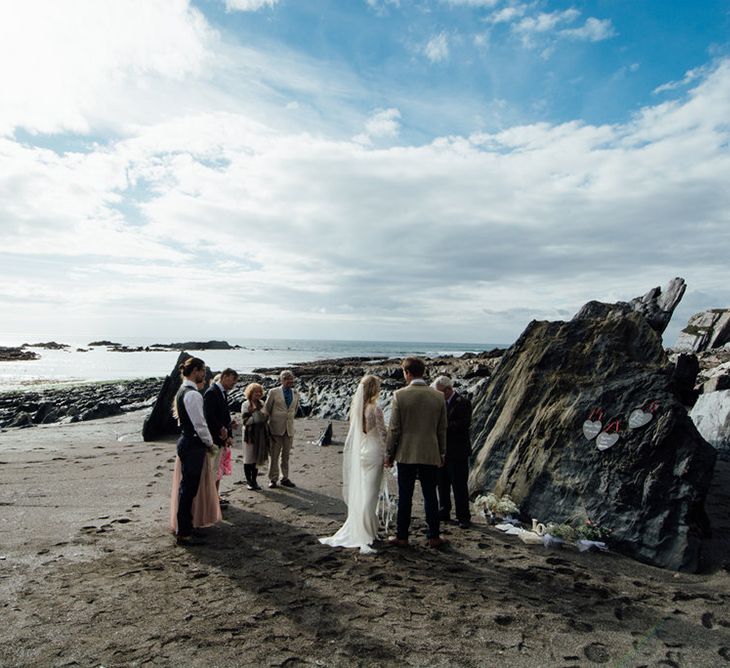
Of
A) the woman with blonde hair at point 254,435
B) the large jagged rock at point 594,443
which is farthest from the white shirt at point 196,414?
the large jagged rock at point 594,443

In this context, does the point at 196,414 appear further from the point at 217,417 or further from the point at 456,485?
the point at 456,485

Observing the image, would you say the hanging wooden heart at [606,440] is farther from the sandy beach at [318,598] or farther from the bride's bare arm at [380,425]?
the bride's bare arm at [380,425]

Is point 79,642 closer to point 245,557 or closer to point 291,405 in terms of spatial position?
point 245,557

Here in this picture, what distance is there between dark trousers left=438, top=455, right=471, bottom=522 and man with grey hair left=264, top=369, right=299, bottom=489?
10.3 ft

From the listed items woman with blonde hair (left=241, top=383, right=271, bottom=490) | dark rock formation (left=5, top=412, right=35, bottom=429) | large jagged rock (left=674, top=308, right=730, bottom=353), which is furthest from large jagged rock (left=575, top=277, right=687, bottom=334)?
large jagged rock (left=674, top=308, right=730, bottom=353)

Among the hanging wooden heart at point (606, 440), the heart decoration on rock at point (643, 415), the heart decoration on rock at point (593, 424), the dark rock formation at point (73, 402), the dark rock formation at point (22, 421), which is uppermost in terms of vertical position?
the heart decoration on rock at point (643, 415)

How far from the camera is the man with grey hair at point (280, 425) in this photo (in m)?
9.74

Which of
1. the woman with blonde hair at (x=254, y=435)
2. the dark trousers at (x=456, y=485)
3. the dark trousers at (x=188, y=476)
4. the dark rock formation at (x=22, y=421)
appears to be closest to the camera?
the dark trousers at (x=188, y=476)

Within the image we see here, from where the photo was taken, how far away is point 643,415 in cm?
713

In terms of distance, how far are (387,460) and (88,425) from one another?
16409mm

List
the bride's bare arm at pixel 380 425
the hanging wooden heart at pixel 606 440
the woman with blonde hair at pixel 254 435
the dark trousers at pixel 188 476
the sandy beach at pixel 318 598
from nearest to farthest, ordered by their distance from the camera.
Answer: the sandy beach at pixel 318 598 < the dark trousers at pixel 188 476 < the bride's bare arm at pixel 380 425 < the hanging wooden heart at pixel 606 440 < the woman with blonde hair at pixel 254 435

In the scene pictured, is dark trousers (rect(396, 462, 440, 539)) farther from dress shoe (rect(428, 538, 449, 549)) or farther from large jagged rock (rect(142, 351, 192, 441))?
large jagged rock (rect(142, 351, 192, 441))

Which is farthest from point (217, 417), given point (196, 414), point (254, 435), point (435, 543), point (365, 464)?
point (435, 543)

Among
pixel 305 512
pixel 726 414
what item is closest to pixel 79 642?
pixel 305 512
